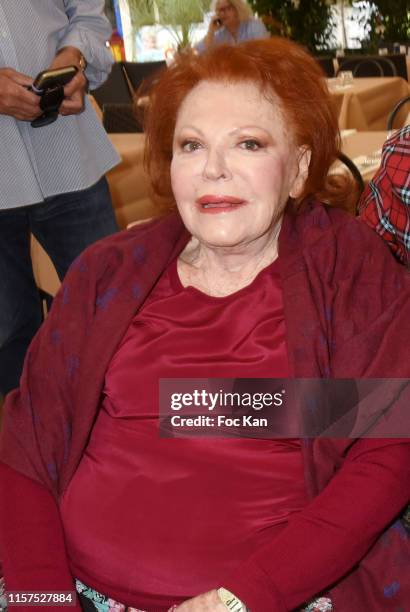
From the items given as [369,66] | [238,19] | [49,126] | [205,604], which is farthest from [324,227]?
[369,66]

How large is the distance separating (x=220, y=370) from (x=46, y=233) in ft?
3.39

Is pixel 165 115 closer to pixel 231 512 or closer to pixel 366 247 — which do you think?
pixel 366 247

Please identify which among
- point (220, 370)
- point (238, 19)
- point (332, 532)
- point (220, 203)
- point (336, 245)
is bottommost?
point (238, 19)

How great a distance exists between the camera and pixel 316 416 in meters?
1.25

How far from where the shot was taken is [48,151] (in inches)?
85.7

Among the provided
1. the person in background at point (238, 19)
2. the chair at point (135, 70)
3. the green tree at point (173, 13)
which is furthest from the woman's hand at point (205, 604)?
the green tree at point (173, 13)

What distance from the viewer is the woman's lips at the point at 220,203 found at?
1340mm

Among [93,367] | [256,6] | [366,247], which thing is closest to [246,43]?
[366,247]

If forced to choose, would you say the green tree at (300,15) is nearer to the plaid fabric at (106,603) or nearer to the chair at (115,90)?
the chair at (115,90)

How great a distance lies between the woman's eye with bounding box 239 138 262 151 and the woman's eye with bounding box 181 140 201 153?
8 cm

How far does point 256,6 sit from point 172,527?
11.4m

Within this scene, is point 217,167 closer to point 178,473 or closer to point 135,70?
point 178,473

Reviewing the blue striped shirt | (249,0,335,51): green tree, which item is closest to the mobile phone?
the blue striped shirt

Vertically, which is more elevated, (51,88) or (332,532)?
(51,88)
